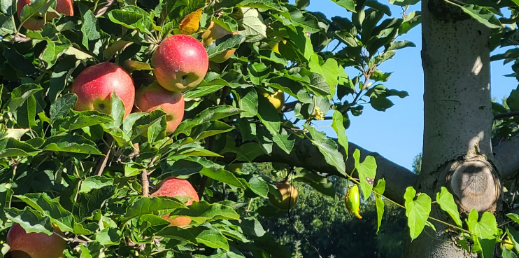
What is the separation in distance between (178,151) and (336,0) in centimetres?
52

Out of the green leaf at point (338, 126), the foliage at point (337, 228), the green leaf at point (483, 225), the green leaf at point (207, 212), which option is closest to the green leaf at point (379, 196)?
the green leaf at point (338, 126)

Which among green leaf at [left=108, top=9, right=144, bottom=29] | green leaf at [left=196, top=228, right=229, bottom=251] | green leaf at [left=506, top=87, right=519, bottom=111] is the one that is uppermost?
green leaf at [left=506, top=87, right=519, bottom=111]

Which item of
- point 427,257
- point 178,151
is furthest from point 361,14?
point 178,151

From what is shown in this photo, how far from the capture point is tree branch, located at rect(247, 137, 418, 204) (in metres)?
1.63

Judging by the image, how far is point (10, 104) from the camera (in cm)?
95

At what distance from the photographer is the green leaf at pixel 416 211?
125cm

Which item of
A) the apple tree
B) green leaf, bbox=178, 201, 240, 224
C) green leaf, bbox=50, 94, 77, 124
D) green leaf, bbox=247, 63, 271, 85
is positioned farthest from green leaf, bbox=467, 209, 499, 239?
green leaf, bbox=50, 94, 77, 124

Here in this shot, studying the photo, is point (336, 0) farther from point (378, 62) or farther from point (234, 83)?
point (378, 62)

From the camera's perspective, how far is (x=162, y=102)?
1.05m

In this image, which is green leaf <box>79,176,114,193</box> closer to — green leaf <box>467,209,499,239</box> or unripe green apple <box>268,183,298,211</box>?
green leaf <box>467,209,499,239</box>

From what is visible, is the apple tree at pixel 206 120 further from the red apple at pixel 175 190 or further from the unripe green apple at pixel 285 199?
the unripe green apple at pixel 285 199

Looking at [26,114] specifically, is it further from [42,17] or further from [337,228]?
[337,228]

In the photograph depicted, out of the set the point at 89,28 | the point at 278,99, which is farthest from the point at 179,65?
the point at 278,99

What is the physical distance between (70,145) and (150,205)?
151 millimetres
